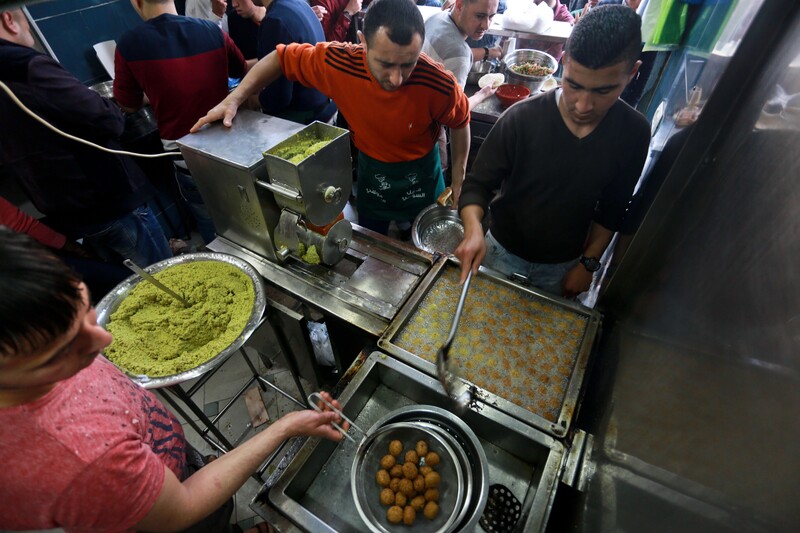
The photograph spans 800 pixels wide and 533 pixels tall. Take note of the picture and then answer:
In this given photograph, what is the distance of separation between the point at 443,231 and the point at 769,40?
88.3 inches

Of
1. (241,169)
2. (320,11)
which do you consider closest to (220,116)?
(241,169)

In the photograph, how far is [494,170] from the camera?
201 centimetres

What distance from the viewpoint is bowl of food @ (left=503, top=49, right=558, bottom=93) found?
3.88m

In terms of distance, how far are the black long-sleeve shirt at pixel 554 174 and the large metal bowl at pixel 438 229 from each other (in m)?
0.75

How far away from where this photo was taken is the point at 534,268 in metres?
2.35

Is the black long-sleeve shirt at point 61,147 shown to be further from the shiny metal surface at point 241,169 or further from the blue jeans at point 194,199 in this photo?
the shiny metal surface at point 241,169

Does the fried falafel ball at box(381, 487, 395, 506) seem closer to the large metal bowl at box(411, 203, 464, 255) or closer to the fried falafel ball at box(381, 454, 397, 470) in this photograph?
the fried falafel ball at box(381, 454, 397, 470)

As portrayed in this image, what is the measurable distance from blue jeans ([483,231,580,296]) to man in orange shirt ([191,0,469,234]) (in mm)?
822

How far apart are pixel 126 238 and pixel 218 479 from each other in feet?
8.78

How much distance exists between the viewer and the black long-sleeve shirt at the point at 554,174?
1762 mm

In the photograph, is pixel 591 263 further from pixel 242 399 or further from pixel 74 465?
pixel 242 399

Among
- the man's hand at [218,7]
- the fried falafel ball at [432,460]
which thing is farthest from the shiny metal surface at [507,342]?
the man's hand at [218,7]

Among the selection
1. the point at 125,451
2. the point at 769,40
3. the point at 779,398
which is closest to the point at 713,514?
the point at 779,398

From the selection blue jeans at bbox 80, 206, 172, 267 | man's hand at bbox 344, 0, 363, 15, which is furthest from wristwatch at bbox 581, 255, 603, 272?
man's hand at bbox 344, 0, 363, 15
